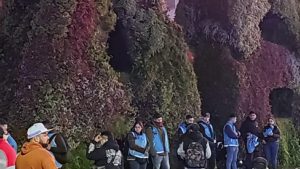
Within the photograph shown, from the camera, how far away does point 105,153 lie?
9.44 meters

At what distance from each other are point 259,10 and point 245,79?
2.33 meters

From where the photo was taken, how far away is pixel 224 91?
1756 cm

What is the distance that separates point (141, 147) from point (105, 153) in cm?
202

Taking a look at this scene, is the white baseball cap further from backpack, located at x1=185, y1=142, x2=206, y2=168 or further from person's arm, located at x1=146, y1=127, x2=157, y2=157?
person's arm, located at x1=146, y1=127, x2=157, y2=157

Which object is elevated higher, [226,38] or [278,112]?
[226,38]

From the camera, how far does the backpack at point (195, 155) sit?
10375 millimetres

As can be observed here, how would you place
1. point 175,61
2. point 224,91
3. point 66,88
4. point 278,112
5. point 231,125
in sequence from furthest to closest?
1. point 278,112
2. point 224,91
3. point 175,61
4. point 231,125
5. point 66,88

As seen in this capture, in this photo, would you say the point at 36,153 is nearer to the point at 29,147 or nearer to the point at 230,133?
the point at 29,147

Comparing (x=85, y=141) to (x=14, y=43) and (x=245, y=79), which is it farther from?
(x=245, y=79)

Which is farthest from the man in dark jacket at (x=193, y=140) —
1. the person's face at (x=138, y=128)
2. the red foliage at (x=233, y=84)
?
the red foliage at (x=233, y=84)

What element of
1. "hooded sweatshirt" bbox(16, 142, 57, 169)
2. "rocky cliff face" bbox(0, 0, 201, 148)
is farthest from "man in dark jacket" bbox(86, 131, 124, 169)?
"hooded sweatshirt" bbox(16, 142, 57, 169)

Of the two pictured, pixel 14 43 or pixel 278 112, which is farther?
pixel 278 112

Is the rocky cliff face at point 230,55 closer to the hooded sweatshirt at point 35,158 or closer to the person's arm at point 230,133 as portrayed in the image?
the person's arm at point 230,133

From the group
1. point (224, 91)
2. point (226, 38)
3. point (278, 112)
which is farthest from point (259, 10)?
point (278, 112)
